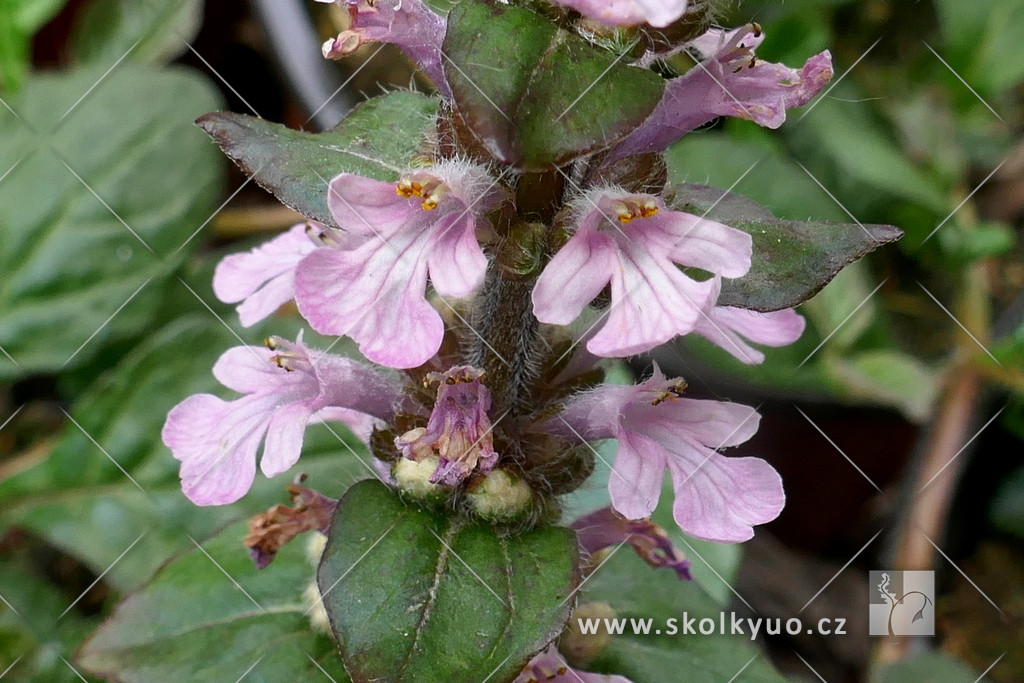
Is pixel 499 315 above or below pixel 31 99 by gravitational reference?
below

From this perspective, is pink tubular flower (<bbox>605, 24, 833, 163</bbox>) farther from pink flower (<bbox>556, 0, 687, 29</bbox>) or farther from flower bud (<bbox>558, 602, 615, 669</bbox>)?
flower bud (<bbox>558, 602, 615, 669</bbox>)

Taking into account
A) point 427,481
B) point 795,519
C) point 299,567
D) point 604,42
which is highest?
point 604,42

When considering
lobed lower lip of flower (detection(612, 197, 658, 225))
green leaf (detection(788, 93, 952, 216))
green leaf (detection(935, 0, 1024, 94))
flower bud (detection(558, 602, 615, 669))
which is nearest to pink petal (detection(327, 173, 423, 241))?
lobed lower lip of flower (detection(612, 197, 658, 225))

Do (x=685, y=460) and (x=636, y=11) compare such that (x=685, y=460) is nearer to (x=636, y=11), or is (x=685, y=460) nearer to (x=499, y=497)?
(x=499, y=497)

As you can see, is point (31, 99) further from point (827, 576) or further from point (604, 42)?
point (827, 576)

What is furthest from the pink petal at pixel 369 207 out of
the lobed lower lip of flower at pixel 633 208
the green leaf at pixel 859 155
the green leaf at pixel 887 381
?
the green leaf at pixel 859 155

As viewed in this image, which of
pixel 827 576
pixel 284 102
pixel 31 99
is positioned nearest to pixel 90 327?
pixel 31 99
